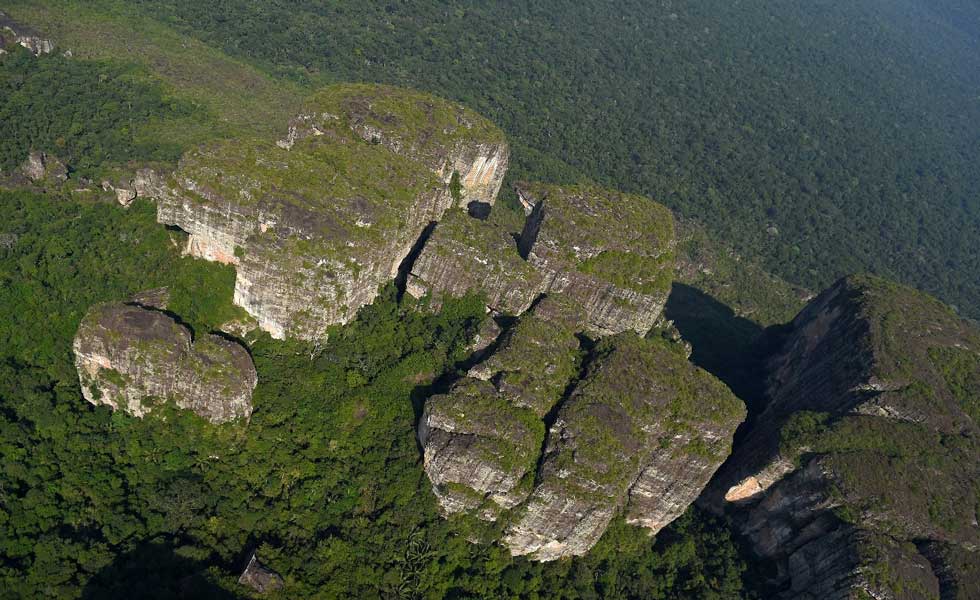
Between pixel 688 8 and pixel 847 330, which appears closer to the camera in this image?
pixel 847 330

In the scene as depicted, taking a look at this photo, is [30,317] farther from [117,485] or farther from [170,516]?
[170,516]

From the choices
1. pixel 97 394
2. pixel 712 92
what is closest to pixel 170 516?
pixel 97 394

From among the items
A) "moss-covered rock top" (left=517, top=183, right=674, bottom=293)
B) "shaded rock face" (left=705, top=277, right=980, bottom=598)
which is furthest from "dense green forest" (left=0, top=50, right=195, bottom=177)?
"shaded rock face" (left=705, top=277, right=980, bottom=598)

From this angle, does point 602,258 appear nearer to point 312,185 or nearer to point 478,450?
point 478,450

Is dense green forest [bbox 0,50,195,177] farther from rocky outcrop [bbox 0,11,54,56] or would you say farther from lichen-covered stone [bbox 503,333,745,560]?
lichen-covered stone [bbox 503,333,745,560]

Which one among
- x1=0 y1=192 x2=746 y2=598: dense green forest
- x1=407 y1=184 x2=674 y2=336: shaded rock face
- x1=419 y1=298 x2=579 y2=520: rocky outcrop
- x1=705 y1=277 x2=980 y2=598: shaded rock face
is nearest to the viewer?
x1=0 y1=192 x2=746 y2=598: dense green forest

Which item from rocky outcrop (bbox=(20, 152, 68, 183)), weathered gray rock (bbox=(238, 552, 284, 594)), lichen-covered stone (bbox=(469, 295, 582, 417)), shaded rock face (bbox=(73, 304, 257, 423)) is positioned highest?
lichen-covered stone (bbox=(469, 295, 582, 417))
